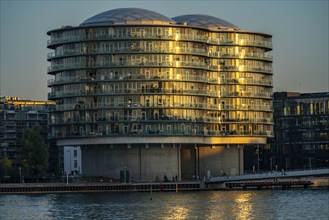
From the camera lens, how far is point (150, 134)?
194m

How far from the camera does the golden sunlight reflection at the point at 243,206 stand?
5151 inches

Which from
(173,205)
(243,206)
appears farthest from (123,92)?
(243,206)

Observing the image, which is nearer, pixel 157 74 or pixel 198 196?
pixel 198 196

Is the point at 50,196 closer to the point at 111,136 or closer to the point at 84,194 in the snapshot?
the point at 84,194

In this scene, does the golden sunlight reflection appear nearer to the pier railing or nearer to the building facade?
the pier railing

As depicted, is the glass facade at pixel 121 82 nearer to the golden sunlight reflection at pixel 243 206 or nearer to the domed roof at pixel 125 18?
the domed roof at pixel 125 18

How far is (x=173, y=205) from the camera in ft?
491

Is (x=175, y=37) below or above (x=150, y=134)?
above

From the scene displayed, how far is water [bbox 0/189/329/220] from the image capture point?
13262cm

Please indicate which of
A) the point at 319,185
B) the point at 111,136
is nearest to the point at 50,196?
the point at 111,136

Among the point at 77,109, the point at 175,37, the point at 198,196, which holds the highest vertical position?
the point at 175,37

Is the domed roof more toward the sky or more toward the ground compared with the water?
more toward the sky

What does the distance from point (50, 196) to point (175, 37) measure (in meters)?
40.0

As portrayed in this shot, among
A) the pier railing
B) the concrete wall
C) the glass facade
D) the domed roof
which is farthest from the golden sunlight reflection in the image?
the domed roof
